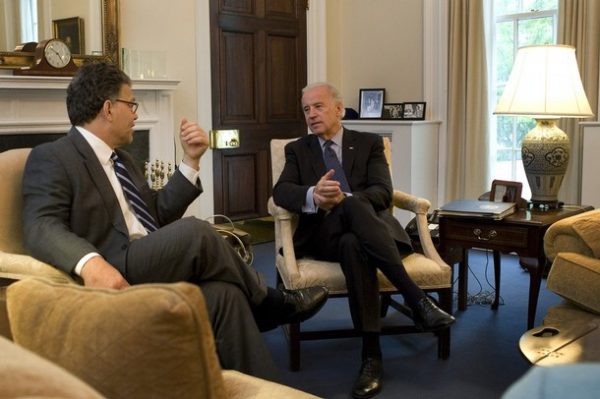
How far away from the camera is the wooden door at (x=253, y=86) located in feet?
17.1

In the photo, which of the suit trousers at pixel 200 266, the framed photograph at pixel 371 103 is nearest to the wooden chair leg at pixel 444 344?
the suit trousers at pixel 200 266

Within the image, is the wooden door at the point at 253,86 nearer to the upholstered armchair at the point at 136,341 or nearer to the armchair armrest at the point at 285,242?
the armchair armrest at the point at 285,242

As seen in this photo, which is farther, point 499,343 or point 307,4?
point 307,4

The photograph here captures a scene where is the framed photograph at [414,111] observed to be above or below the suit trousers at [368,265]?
above

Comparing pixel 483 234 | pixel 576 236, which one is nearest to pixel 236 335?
pixel 576 236

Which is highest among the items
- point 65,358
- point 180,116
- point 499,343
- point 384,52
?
point 384,52

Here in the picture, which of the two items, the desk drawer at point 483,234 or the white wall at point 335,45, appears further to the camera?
the white wall at point 335,45

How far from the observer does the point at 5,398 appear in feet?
2.23

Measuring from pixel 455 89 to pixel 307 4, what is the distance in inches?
55.3

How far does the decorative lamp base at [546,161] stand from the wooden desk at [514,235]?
10 centimetres

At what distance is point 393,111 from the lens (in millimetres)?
5543

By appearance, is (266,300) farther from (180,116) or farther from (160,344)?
(180,116)

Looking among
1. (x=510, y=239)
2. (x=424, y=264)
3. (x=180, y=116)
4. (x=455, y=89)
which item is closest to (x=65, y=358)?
(x=424, y=264)

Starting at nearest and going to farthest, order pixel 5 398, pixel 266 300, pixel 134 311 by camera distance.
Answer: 1. pixel 5 398
2. pixel 134 311
3. pixel 266 300
